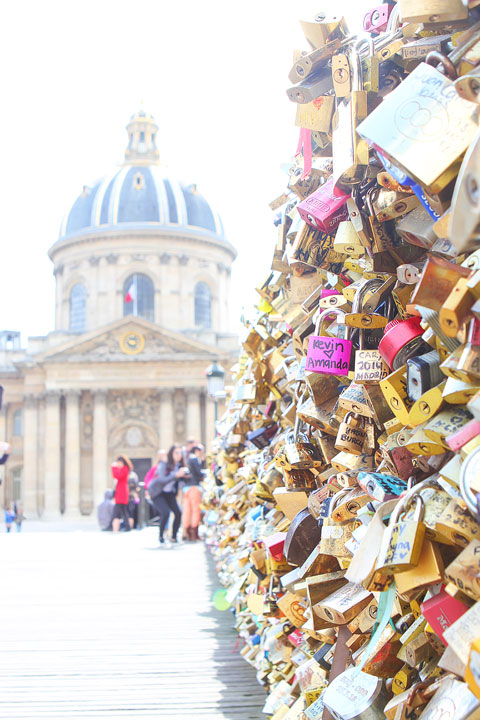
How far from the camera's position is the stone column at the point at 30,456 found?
1668 inches

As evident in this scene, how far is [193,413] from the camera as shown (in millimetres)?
42031

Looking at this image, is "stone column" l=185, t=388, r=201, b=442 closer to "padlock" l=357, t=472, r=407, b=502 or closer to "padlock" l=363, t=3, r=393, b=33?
"padlock" l=363, t=3, r=393, b=33

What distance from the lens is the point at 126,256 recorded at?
157 feet

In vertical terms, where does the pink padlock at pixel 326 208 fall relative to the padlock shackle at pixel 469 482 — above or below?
above

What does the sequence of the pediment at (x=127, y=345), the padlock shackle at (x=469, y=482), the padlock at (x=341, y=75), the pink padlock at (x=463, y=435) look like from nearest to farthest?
the padlock shackle at (x=469, y=482)
the pink padlock at (x=463, y=435)
the padlock at (x=341, y=75)
the pediment at (x=127, y=345)

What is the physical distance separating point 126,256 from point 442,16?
47.1m

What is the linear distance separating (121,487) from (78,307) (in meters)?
33.5

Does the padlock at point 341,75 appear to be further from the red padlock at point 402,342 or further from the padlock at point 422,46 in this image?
A: the red padlock at point 402,342

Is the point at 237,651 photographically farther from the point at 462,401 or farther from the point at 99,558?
the point at 99,558

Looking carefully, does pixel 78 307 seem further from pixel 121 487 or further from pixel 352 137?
pixel 352 137

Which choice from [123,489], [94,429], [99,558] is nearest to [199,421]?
[94,429]

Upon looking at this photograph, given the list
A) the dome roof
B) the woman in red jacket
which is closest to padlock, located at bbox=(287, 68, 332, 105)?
the woman in red jacket

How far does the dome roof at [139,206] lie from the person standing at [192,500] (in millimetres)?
36526

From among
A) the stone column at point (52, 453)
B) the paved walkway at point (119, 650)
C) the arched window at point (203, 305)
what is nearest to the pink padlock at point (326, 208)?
the paved walkway at point (119, 650)
